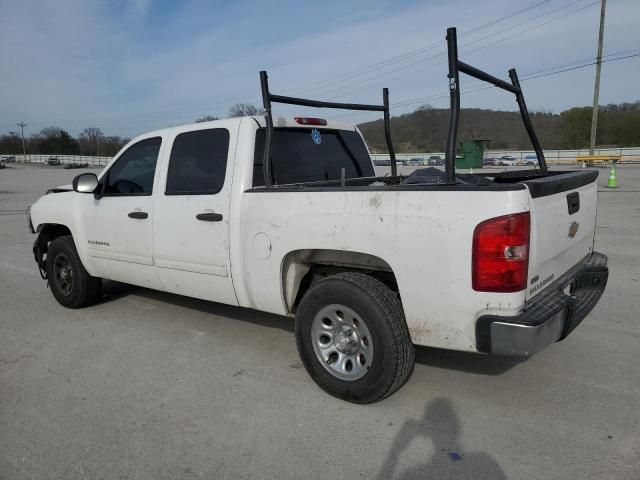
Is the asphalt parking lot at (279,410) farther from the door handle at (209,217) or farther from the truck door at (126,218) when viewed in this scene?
the door handle at (209,217)

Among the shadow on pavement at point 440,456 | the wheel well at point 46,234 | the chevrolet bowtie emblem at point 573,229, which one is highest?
the chevrolet bowtie emblem at point 573,229

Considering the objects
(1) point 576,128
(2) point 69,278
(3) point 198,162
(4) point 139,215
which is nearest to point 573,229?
(3) point 198,162

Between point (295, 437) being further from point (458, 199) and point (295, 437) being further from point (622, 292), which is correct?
point (622, 292)

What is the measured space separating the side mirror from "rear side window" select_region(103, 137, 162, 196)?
0.15 meters

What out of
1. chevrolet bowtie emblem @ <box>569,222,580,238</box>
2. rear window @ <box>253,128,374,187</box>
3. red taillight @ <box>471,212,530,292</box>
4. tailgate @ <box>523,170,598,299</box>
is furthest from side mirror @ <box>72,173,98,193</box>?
chevrolet bowtie emblem @ <box>569,222,580,238</box>

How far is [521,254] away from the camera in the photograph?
2.62 meters

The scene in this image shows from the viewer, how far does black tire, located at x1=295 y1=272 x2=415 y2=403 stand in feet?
9.84

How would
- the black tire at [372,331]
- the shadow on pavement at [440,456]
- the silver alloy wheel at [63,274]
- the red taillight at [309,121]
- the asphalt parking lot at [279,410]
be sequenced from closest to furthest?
1. the shadow on pavement at [440,456]
2. the asphalt parking lot at [279,410]
3. the black tire at [372,331]
4. the red taillight at [309,121]
5. the silver alloy wheel at [63,274]

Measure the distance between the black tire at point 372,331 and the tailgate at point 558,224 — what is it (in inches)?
30.9

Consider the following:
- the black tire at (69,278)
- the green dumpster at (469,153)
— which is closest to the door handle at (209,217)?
the black tire at (69,278)

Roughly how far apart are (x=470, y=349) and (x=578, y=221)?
1.30m

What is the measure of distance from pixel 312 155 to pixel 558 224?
2.15 meters

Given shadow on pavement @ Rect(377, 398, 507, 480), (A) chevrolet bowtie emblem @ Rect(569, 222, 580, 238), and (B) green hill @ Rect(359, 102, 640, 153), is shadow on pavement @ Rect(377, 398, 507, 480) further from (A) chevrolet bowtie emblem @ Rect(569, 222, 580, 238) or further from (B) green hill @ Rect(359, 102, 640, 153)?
(B) green hill @ Rect(359, 102, 640, 153)

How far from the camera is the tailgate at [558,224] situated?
2.74 meters
